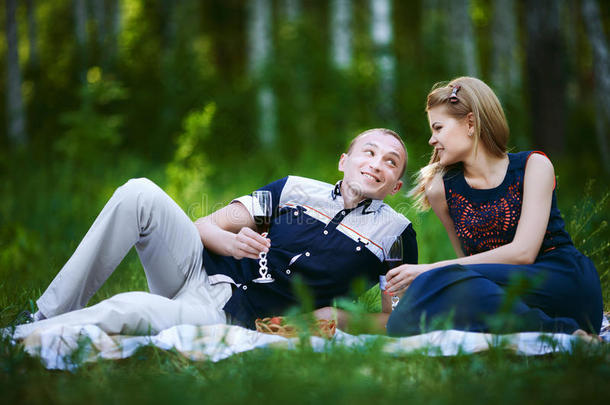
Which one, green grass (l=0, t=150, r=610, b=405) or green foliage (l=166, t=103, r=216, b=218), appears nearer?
green grass (l=0, t=150, r=610, b=405)

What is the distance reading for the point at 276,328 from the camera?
2.82 meters

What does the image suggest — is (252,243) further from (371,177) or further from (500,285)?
(500,285)

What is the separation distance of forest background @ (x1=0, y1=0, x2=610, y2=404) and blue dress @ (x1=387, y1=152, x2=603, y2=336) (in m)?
0.30

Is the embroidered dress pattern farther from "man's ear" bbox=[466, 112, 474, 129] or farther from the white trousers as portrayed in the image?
the white trousers

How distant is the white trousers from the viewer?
2.58 meters

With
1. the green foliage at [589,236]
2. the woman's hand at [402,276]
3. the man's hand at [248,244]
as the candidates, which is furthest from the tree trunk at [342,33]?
the woman's hand at [402,276]

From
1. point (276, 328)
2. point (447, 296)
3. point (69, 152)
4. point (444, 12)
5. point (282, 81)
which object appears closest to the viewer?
point (447, 296)

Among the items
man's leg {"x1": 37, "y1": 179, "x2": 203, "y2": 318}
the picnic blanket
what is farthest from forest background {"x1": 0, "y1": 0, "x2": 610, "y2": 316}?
the picnic blanket

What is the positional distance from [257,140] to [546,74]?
16.9 feet

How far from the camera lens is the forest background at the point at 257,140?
2.01 m

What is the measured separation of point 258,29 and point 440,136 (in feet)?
31.2

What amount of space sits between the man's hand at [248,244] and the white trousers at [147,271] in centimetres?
22

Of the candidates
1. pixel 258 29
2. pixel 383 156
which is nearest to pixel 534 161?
pixel 383 156

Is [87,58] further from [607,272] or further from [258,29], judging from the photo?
[607,272]
